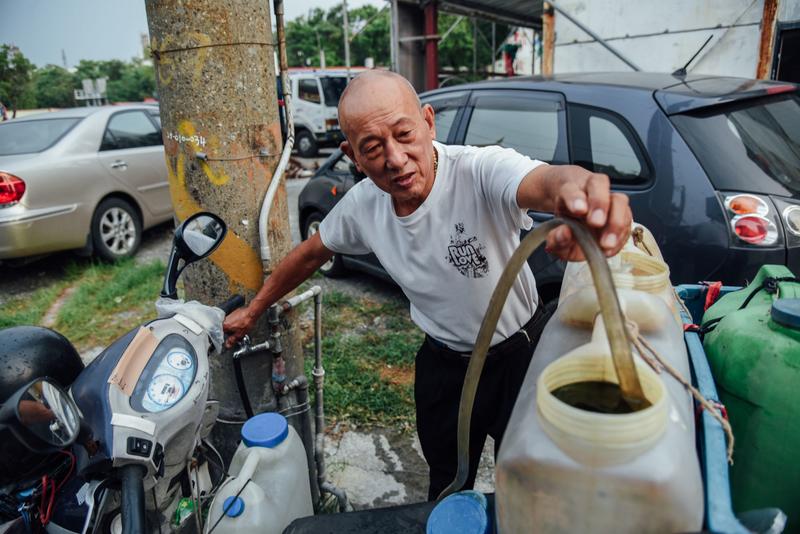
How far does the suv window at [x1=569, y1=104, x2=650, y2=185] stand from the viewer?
2.92m

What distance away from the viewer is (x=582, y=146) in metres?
3.18

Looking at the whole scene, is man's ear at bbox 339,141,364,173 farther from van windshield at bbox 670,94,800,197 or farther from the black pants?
van windshield at bbox 670,94,800,197

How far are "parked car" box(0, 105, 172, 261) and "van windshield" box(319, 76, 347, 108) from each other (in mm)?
8896

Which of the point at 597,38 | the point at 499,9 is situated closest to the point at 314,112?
the point at 499,9

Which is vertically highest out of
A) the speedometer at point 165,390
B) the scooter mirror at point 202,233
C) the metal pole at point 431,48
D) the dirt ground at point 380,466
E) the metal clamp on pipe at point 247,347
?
the metal pole at point 431,48

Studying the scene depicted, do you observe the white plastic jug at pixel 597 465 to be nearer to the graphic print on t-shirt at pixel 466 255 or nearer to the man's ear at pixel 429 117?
the graphic print on t-shirt at pixel 466 255

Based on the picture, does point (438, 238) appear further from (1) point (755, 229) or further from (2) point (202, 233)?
(1) point (755, 229)

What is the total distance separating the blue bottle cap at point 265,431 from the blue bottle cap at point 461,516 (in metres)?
0.66

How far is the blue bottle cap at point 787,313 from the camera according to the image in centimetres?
112

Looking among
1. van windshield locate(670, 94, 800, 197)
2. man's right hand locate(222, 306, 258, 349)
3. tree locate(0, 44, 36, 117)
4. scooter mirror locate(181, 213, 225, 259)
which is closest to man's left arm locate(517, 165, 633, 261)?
scooter mirror locate(181, 213, 225, 259)

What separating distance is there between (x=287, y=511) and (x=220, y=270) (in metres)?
0.90

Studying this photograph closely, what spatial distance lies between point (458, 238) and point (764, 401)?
0.88 metres

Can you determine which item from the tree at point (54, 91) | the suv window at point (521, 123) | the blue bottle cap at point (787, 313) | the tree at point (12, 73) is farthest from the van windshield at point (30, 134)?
the tree at point (54, 91)

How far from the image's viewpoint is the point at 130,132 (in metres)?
6.37
